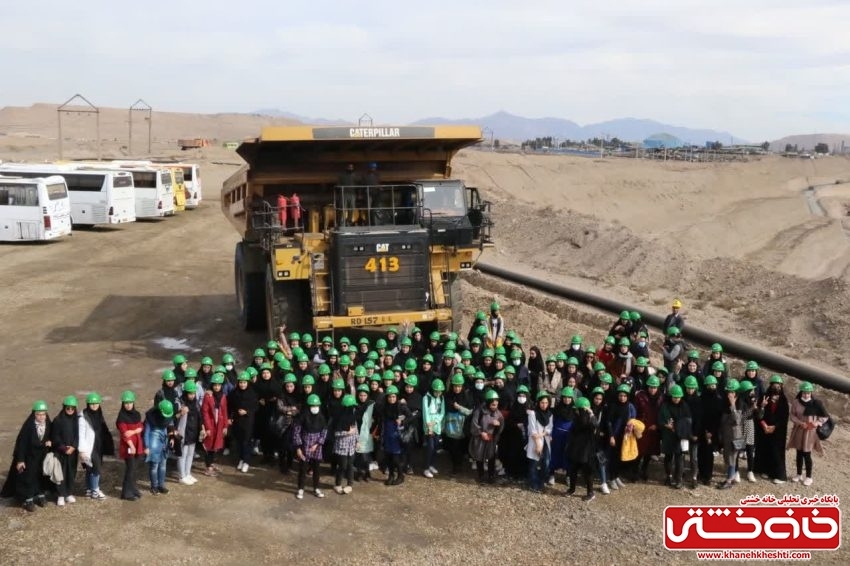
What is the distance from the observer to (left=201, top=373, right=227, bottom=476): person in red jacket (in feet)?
30.3

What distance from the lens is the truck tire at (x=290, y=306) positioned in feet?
42.4

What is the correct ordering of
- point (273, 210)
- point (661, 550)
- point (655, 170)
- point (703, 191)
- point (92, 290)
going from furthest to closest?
point (655, 170), point (703, 191), point (92, 290), point (273, 210), point (661, 550)

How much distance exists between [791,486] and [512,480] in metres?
3.06

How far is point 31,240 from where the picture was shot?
2745 centimetres

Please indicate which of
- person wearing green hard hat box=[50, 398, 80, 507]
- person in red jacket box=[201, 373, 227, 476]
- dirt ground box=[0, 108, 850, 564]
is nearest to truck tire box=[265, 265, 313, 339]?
dirt ground box=[0, 108, 850, 564]

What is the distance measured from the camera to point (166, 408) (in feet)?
28.6

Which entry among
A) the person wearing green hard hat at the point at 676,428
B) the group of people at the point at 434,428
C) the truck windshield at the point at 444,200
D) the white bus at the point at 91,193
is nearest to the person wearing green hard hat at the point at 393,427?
the group of people at the point at 434,428

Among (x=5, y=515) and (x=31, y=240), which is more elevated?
(x=31, y=240)

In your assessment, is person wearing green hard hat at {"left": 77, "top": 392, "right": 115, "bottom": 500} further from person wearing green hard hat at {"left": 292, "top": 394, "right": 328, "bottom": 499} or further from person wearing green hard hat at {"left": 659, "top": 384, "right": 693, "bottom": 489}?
person wearing green hard hat at {"left": 659, "top": 384, "right": 693, "bottom": 489}

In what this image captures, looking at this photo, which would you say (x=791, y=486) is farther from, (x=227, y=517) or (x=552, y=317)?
(x=552, y=317)

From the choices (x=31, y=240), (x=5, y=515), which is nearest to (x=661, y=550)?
(x=5, y=515)

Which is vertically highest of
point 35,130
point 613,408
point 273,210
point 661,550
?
point 35,130

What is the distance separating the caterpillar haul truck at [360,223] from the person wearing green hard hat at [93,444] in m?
4.04

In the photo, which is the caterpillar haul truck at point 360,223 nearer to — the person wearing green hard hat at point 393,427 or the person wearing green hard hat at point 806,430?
the person wearing green hard hat at point 393,427
